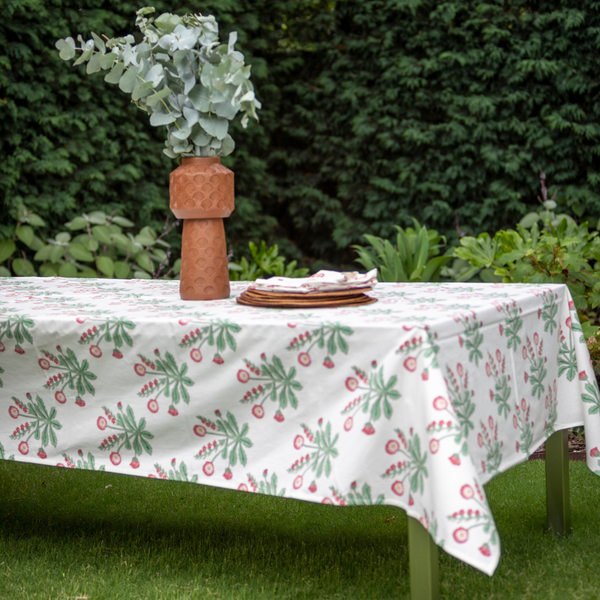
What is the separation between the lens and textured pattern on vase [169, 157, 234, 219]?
1.83 metres

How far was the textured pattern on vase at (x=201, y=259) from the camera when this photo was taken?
186cm

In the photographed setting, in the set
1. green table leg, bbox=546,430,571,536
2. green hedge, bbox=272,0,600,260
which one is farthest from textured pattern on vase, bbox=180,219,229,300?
green hedge, bbox=272,0,600,260

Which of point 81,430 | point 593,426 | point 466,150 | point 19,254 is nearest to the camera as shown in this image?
point 81,430

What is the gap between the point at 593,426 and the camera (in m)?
1.91

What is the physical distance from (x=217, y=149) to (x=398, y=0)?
12.2 feet

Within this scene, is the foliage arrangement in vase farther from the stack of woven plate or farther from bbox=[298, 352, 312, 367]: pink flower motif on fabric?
bbox=[298, 352, 312, 367]: pink flower motif on fabric

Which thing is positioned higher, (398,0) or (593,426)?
(398,0)

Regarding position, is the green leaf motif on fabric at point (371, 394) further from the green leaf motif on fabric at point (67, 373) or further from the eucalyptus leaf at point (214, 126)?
the eucalyptus leaf at point (214, 126)

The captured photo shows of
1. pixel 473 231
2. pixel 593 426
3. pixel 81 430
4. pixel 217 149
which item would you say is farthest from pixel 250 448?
pixel 473 231

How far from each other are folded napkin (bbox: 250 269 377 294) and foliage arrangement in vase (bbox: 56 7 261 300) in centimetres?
18

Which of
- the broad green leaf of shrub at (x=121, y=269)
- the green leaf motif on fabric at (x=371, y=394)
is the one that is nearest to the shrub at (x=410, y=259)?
the broad green leaf of shrub at (x=121, y=269)

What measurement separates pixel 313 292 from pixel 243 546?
3.15 feet

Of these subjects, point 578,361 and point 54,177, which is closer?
point 578,361

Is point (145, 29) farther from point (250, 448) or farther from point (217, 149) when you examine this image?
point (250, 448)
